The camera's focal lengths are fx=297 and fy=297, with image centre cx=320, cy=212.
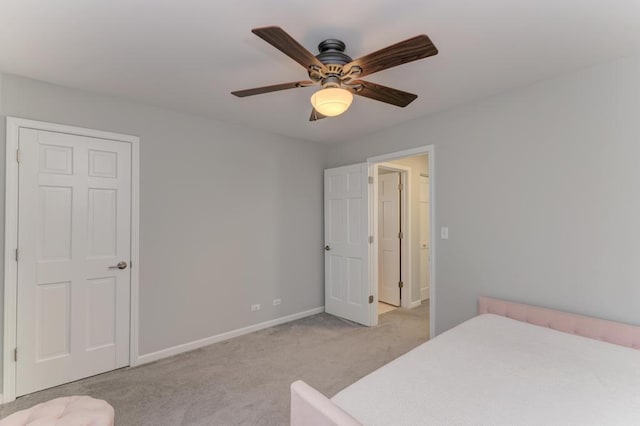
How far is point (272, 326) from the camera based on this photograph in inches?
149

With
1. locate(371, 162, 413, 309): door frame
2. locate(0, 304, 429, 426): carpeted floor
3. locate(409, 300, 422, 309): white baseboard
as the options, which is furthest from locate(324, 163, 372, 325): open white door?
locate(409, 300, 422, 309): white baseboard

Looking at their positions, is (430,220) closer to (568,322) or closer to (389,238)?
(568,322)

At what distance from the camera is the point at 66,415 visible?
1.48 metres

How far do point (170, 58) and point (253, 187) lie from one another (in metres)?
1.79

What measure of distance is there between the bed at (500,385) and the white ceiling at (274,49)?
187cm

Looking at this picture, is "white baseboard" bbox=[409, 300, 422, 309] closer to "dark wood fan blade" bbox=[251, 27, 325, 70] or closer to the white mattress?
the white mattress

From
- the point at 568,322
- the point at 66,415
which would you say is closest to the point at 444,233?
the point at 568,322

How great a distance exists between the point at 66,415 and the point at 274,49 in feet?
7.64

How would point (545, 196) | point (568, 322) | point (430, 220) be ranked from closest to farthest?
point (568, 322) → point (545, 196) → point (430, 220)

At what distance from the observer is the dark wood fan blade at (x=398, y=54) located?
1.38 metres

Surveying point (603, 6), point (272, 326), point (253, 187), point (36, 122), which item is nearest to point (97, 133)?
point (36, 122)

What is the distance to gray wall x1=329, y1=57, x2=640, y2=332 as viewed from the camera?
2068 millimetres

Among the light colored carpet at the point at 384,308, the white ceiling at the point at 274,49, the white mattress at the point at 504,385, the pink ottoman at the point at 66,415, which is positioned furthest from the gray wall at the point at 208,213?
the white mattress at the point at 504,385

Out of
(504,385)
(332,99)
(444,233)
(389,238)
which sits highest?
(332,99)
